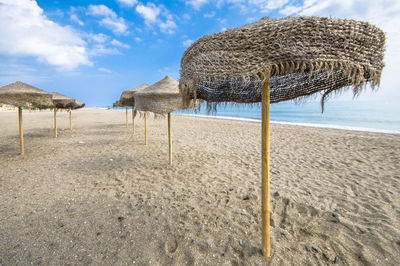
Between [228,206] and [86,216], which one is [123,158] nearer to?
[86,216]

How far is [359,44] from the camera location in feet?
3.95

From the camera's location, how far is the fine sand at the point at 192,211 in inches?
78.8

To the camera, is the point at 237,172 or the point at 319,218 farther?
the point at 237,172

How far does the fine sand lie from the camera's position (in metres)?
2.00

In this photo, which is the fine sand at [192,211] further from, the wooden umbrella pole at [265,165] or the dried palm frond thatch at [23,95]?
the dried palm frond thatch at [23,95]

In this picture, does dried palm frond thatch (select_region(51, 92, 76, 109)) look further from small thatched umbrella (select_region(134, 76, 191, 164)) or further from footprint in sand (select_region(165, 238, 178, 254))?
footprint in sand (select_region(165, 238, 178, 254))

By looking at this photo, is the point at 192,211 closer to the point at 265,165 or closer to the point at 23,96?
the point at 265,165

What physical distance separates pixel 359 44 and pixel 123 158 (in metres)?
5.62

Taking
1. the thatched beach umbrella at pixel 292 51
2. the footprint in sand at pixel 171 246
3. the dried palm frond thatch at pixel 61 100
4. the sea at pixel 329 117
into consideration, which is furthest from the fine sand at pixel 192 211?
the dried palm frond thatch at pixel 61 100

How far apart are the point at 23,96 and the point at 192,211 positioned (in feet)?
18.1

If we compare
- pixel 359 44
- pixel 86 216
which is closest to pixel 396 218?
pixel 359 44

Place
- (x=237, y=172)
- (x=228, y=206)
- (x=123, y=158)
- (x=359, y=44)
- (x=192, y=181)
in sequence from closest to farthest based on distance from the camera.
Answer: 1. (x=359, y=44)
2. (x=228, y=206)
3. (x=192, y=181)
4. (x=237, y=172)
5. (x=123, y=158)

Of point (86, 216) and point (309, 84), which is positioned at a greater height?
point (309, 84)

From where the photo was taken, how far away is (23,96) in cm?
478
